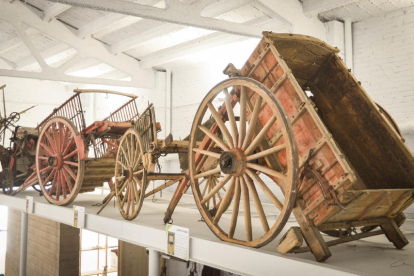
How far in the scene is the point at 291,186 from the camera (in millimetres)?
2078

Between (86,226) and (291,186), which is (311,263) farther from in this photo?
(86,226)

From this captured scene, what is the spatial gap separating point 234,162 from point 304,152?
0.45 meters

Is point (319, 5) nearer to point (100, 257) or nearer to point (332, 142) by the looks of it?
point (332, 142)

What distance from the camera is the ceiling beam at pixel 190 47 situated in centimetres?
738

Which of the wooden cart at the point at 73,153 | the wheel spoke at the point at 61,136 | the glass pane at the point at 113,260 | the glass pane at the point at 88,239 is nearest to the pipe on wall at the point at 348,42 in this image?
the wooden cart at the point at 73,153

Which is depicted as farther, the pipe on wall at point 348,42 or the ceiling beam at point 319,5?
the pipe on wall at point 348,42

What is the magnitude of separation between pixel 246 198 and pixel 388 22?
4.60 meters

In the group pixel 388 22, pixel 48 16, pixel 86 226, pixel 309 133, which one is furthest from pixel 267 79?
pixel 48 16

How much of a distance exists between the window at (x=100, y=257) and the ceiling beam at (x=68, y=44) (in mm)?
4289

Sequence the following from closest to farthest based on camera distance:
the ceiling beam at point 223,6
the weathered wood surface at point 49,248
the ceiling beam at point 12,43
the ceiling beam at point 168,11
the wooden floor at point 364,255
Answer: the wooden floor at point 364,255, the ceiling beam at point 168,11, the weathered wood surface at point 49,248, the ceiling beam at point 223,6, the ceiling beam at point 12,43

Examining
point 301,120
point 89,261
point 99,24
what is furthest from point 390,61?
point 89,261

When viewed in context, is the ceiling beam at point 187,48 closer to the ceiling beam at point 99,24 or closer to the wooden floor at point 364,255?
the ceiling beam at point 99,24

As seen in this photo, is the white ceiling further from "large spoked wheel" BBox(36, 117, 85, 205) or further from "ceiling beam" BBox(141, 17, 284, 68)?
"large spoked wheel" BBox(36, 117, 85, 205)

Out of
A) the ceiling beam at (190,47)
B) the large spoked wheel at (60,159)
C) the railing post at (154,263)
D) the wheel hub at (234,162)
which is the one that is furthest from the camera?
the ceiling beam at (190,47)
